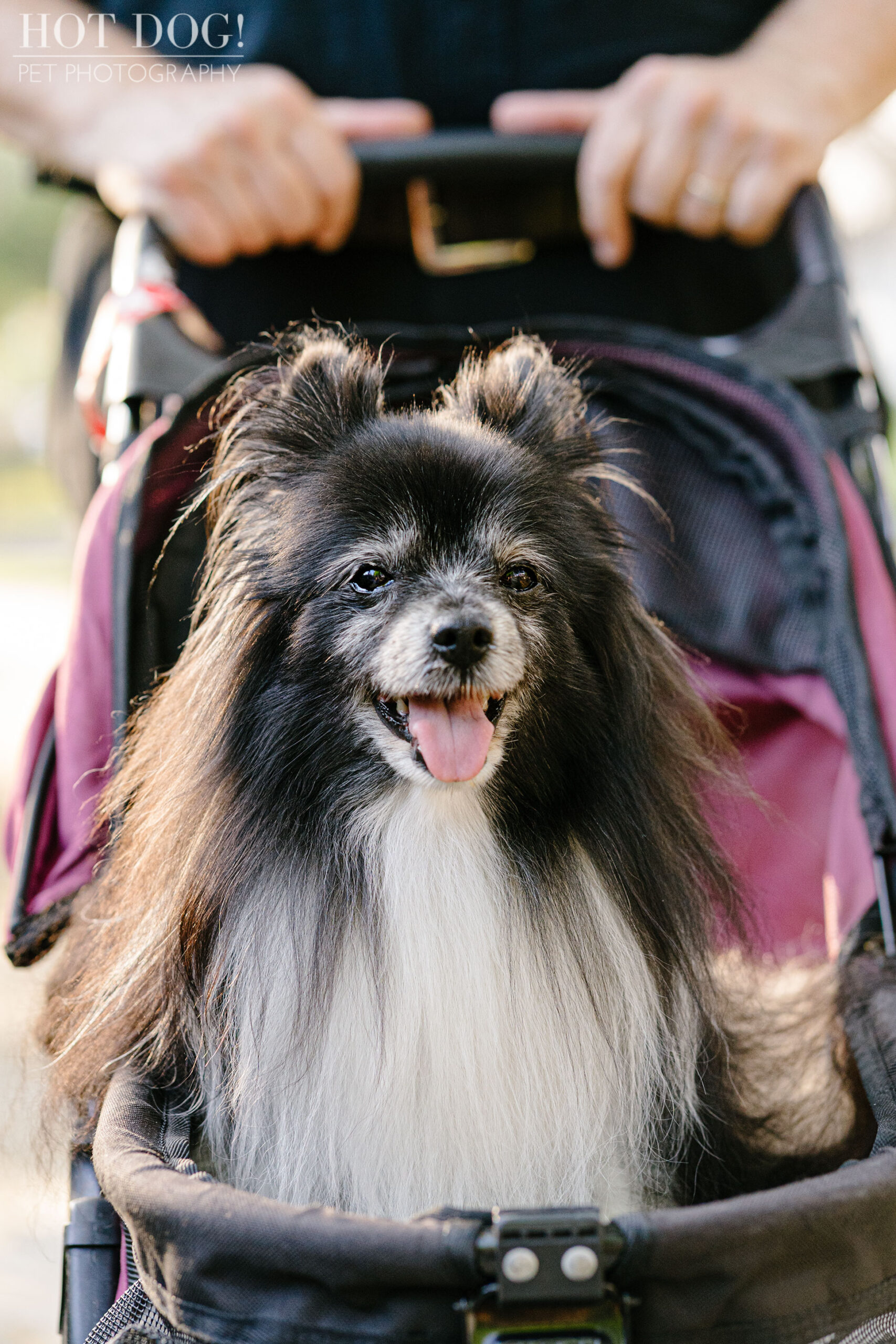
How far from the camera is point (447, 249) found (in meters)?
2.55

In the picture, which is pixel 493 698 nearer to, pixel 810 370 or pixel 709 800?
pixel 709 800

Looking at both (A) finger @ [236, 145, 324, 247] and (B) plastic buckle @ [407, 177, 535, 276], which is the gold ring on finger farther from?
(A) finger @ [236, 145, 324, 247]

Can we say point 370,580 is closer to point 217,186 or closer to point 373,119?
point 217,186

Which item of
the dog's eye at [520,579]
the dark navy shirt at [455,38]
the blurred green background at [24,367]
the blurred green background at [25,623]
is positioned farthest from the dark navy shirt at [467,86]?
the blurred green background at [24,367]

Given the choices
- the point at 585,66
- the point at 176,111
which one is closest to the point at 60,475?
the point at 176,111

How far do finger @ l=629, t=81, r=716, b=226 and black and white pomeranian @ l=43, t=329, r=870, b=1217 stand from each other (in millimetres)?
671

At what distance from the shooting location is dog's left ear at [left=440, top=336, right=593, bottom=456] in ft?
5.88

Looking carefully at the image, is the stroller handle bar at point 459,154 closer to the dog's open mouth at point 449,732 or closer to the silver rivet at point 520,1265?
the dog's open mouth at point 449,732

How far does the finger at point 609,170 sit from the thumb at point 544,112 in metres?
0.08

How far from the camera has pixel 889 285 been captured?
941 cm

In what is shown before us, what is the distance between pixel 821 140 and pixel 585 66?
492 millimetres

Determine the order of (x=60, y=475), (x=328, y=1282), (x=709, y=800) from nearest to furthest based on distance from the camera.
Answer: (x=328, y=1282) → (x=709, y=800) → (x=60, y=475)

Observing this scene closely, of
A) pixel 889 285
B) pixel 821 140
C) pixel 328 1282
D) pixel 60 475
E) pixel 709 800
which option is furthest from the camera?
pixel 889 285

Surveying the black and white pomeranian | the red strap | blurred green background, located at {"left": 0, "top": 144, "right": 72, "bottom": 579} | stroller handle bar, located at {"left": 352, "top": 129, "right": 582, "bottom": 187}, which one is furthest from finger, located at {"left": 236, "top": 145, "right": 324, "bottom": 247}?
blurred green background, located at {"left": 0, "top": 144, "right": 72, "bottom": 579}
